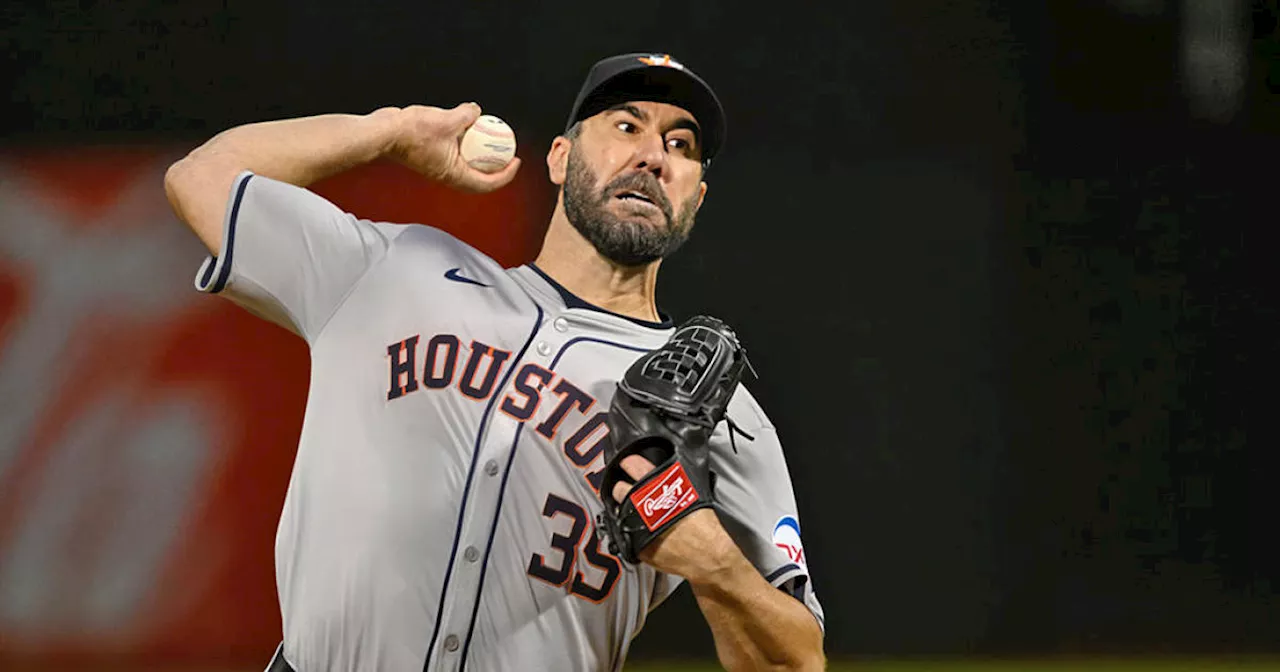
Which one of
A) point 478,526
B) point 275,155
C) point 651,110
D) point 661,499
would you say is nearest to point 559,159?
point 651,110

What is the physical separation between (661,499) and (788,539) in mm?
365

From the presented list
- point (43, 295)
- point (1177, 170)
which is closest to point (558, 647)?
point (43, 295)

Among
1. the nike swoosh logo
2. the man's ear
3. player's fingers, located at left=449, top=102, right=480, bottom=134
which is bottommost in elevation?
the nike swoosh logo

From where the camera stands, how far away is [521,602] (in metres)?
1.87

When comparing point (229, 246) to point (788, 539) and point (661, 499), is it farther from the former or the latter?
point (788, 539)

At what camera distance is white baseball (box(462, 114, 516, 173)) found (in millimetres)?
2146

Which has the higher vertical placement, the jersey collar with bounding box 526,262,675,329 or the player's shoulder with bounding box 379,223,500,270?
the player's shoulder with bounding box 379,223,500,270

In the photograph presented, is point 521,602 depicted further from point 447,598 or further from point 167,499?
point 167,499

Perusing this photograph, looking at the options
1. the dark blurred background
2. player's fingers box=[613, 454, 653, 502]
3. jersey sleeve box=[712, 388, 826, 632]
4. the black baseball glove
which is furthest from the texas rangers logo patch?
the dark blurred background

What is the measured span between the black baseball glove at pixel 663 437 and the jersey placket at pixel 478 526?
19 cm

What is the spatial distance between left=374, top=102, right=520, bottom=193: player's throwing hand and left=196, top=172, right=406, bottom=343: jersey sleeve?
0.46ft

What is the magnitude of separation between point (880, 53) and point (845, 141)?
344mm

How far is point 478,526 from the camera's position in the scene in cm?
188

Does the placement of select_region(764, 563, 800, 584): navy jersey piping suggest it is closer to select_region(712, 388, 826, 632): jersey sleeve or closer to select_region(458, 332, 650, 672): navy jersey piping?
select_region(712, 388, 826, 632): jersey sleeve
